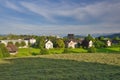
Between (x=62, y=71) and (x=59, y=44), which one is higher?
(x=59, y=44)

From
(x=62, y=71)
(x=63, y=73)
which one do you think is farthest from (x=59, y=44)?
(x=63, y=73)

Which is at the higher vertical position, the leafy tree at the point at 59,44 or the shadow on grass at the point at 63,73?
the leafy tree at the point at 59,44

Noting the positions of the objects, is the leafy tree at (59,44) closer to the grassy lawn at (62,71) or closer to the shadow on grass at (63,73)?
the grassy lawn at (62,71)

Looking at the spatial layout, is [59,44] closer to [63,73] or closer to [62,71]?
[62,71]

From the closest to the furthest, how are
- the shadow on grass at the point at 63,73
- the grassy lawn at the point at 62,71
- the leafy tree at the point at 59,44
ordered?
the shadow on grass at the point at 63,73
the grassy lawn at the point at 62,71
the leafy tree at the point at 59,44

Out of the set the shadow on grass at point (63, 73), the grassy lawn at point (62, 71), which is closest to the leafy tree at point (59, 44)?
the grassy lawn at point (62, 71)

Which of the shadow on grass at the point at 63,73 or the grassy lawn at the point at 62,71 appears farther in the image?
the grassy lawn at the point at 62,71

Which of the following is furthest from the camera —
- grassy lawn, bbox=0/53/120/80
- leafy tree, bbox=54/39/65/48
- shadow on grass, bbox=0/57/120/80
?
leafy tree, bbox=54/39/65/48

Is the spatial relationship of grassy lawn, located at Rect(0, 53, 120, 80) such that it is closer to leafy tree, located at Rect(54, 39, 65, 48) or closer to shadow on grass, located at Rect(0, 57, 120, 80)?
shadow on grass, located at Rect(0, 57, 120, 80)

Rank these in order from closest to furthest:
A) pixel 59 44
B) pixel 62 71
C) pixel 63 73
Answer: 1. pixel 63 73
2. pixel 62 71
3. pixel 59 44

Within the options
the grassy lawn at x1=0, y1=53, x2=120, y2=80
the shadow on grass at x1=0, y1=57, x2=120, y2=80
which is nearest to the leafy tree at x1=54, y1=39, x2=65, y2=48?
the grassy lawn at x1=0, y1=53, x2=120, y2=80

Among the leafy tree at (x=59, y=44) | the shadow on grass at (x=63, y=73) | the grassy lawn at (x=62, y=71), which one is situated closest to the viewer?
the shadow on grass at (x=63, y=73)

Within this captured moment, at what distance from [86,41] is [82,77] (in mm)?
81839

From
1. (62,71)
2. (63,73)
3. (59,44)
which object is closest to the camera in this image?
(63,73)
